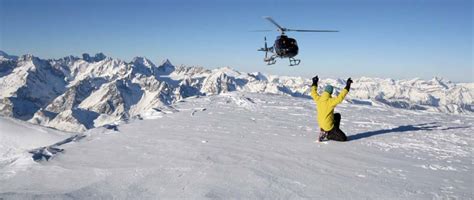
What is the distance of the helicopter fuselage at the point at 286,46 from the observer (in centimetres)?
2391

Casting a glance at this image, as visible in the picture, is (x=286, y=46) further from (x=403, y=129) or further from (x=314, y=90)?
(x=314, y=90)

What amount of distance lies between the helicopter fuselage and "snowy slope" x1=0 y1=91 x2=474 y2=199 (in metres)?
9.58

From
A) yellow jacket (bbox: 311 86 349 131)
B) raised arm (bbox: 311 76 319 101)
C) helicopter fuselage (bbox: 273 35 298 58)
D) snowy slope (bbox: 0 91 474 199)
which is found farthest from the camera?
helicopter fuselage (bbox: 273 35 298 58)

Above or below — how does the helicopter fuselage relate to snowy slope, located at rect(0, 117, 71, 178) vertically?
above

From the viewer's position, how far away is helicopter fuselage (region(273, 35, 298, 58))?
78.4ft

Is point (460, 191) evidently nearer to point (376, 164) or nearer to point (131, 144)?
point (376, 164)

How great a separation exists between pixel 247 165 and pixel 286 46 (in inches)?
643

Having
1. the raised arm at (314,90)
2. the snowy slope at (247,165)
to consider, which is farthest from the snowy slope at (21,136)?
the raised arm at (314,90)

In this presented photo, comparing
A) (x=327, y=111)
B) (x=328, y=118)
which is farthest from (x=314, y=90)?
(x=328, y=118)

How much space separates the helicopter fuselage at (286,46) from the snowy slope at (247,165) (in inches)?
377

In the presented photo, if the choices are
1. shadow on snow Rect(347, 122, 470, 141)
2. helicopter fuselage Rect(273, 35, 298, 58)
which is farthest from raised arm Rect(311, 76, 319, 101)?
helicopter fuselage Rect(273, 35, 298, 58)

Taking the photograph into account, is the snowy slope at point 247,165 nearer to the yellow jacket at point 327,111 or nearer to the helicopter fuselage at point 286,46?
the yellow jacket at point 327,111

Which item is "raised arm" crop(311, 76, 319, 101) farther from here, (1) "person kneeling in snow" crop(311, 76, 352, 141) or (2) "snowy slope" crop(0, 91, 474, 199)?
(2) "snowy slope" crop(0, 91, 474, 199)

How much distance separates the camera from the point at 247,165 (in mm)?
8492
